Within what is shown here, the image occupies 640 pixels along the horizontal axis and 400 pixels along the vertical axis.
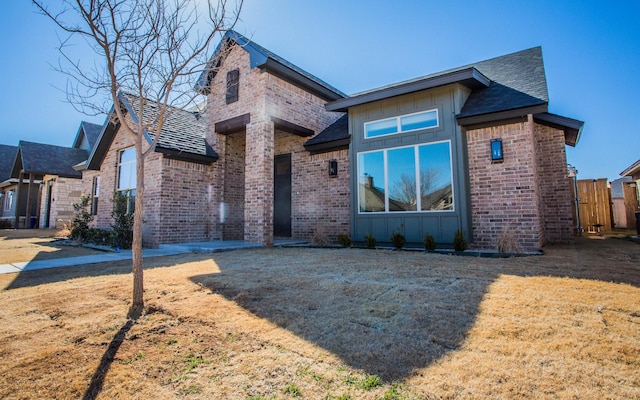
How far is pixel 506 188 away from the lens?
654 cm

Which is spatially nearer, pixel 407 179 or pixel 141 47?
pixel 141 47

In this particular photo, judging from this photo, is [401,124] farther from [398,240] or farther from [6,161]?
[6,161]

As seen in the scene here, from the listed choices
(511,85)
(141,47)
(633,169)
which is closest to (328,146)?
(511,85)

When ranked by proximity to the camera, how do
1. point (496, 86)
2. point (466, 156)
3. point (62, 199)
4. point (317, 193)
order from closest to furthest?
point (466, 156) → point (496, 86) → point (317, 193) → point (62, 199)

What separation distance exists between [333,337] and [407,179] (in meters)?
5.72

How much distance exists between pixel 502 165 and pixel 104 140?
43.2 ft

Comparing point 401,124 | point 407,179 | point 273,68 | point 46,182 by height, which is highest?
point 273,68

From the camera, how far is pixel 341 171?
9.13 meters

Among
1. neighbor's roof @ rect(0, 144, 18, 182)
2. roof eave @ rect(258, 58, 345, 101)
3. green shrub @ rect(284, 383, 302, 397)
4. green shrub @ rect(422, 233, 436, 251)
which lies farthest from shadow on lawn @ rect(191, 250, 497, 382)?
neighbor's roof @ rect(0, 144, 18, 182)

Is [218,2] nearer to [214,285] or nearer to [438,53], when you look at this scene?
[214,285]

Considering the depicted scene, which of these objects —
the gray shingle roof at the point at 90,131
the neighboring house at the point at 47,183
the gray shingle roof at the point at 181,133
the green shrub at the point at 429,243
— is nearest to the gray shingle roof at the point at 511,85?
the green shrub at the point at 429,243

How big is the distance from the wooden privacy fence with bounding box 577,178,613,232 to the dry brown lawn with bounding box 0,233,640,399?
32.7 ft

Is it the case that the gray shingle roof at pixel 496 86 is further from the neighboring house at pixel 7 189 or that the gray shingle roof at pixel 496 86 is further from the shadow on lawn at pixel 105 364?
the neighboring house at pixel 7 189

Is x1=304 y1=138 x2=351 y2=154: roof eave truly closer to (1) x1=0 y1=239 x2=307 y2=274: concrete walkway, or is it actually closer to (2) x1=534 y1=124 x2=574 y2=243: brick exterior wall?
(1) x1=0 y1=239 x2=307 y2=274: concrete walkway
